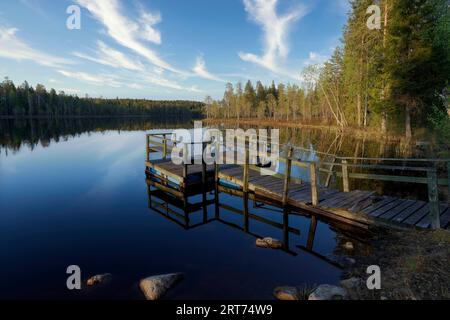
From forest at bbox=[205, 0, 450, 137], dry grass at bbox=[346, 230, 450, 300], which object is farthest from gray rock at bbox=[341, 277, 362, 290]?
forest at bbox=[205, 0, 450, 137]

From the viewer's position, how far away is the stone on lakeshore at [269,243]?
24.6 ft

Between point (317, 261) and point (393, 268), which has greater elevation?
point (393, 268)

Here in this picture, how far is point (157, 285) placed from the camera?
5.54 metres

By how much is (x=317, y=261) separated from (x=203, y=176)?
7385 millimetres

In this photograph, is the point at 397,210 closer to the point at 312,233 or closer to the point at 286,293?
the point at 312,233

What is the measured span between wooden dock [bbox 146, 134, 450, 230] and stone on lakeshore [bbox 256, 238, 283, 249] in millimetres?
2139

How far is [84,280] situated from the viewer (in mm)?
5973

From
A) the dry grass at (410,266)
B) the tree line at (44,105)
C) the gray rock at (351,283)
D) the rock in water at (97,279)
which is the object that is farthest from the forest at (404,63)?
the tree line at (44,105)

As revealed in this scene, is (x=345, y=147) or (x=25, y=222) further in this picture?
(x=345, y=147)

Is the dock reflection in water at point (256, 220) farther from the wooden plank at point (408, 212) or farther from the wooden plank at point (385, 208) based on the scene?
the wooden plank at point (408, 212)

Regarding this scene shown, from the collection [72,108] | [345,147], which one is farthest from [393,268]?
[72,108]

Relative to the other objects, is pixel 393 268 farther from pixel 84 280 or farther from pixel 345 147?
pixel 345 147
